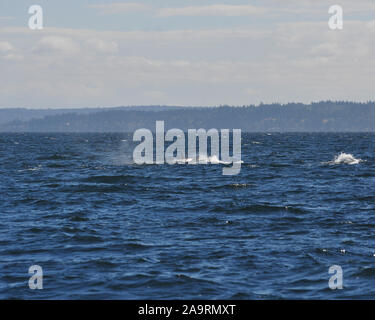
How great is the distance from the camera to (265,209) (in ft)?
103

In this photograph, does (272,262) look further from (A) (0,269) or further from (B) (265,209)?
(B) (265,209)

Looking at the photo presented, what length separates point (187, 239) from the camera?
77.6 ft

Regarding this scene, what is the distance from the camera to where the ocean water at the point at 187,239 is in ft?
57.6

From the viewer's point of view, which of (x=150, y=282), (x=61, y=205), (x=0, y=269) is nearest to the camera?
(x=150, y=282)

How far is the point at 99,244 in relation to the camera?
22.9m

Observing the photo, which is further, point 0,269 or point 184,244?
point 184,244

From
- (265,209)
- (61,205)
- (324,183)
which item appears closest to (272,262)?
(265,209)

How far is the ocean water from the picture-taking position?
17562 mm

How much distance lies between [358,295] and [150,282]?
5.60 metres

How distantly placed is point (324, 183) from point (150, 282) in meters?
28.5

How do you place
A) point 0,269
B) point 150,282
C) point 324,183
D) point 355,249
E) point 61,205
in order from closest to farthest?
point 150,282
point 0,269
point 355,249
point 61,205
point 324,183
